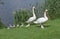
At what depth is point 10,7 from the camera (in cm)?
1148

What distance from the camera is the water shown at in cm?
1097

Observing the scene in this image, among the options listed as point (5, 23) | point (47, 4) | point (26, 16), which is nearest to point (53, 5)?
point (47, 4)

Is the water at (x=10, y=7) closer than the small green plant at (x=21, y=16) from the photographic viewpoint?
No

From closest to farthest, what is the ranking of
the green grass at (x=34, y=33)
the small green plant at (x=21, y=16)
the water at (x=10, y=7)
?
the green grass at (x=34, y=33)
the small green plant at (x=21, y=16)
the water at (x=10, y=7)

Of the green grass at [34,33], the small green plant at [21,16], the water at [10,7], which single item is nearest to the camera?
the green grass at [34,33]

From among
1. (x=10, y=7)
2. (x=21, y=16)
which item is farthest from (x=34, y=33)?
(x=10, y=7)

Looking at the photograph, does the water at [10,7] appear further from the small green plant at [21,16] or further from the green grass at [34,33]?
the green grass at [34,33]

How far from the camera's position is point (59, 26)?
842cm

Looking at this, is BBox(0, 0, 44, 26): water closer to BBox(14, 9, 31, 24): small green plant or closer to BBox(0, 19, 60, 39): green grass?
BBox(14, 9, 31, 24): small green plant

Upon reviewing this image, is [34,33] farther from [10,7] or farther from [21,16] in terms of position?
[10,7]

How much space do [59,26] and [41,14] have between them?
7.53ft

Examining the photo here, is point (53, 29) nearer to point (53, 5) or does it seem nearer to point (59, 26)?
point (59, 26)

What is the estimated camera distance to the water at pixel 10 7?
432 inches

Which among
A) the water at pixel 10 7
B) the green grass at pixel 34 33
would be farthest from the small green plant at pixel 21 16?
the green grass at pixel 34 33
